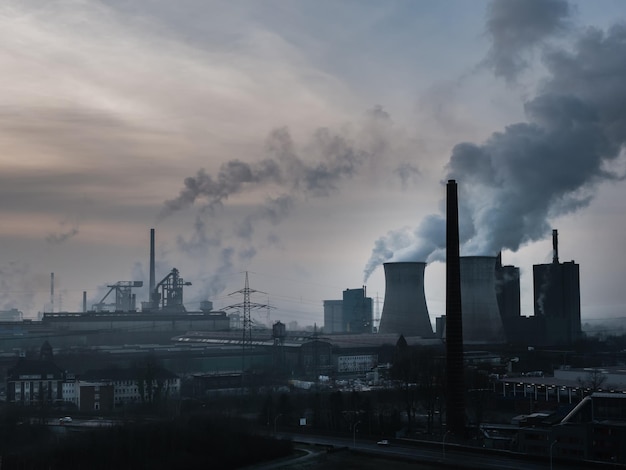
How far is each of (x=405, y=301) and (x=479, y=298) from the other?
4830 millimetres

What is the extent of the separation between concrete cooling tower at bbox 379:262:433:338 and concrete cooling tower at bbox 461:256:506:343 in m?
3.05

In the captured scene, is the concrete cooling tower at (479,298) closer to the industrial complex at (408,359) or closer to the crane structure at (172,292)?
the industrial complex at (408,359)

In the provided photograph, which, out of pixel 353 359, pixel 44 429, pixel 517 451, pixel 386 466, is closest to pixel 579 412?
pixel 517 451

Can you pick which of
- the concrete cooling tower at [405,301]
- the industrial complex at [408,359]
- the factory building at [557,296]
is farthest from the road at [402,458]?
the factory building at [557,296]

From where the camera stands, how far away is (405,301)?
161 feet

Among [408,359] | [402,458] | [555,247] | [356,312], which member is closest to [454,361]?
[402,458]

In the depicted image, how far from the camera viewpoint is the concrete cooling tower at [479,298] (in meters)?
44.9

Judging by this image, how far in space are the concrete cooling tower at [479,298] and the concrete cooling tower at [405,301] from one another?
3047 mm

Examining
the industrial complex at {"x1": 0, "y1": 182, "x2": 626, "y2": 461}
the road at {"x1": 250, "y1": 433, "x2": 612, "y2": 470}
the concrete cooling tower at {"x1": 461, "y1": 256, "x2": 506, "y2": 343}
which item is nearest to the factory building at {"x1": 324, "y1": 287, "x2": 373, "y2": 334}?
the industrial complex at {"x1": 0, "y1": 182, "x2": 626, "y2": 461}

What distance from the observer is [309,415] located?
34844 millimetres

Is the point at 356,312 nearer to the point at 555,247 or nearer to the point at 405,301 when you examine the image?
the point at 555,247

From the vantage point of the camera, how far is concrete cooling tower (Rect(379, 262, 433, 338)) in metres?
47.6

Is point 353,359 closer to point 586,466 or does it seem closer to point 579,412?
point 579,412

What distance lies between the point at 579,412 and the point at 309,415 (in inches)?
412
